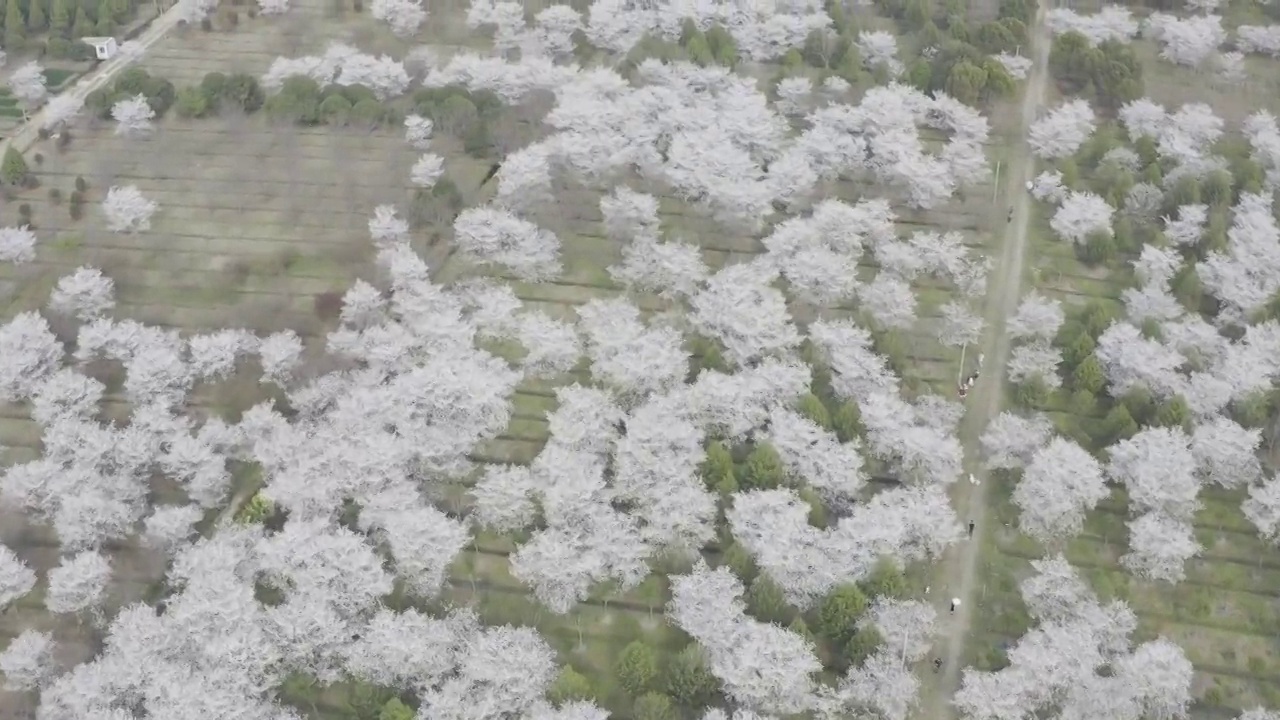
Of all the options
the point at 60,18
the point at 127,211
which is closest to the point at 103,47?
the point at 60,18

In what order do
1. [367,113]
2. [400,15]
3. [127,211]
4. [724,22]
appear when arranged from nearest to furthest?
[127,211] → [367,113] → [724,22] → [400,15]

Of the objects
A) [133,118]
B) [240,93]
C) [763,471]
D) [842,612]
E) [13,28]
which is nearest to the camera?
[842,612]

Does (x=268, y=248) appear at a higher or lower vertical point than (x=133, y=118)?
lower

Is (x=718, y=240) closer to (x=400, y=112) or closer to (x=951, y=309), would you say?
(x=951, y=309)

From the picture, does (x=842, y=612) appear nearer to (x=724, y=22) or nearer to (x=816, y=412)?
(x=816, y=412)

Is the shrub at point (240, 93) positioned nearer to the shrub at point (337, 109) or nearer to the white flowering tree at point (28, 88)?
the shrub at point (337, 109)

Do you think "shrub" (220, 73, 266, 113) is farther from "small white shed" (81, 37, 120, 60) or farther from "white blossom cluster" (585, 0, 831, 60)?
"white blossom cluster" (585, 0, 831, 60)

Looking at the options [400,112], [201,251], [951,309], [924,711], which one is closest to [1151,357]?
[951,309]

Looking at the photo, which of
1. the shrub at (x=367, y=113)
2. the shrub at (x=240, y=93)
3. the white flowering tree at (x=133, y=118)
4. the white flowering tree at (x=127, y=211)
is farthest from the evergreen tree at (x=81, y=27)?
the shrub at (x=367, y=113)
